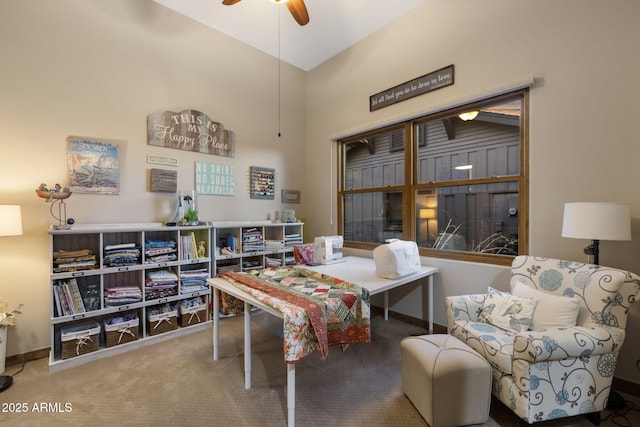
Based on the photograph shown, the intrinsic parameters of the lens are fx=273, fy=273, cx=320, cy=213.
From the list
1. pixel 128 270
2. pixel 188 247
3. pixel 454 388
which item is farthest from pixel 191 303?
pixel 454 388

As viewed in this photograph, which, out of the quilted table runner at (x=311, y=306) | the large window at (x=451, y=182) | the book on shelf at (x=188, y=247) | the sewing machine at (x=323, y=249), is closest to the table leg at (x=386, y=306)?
the large window at (x=451, y=182)

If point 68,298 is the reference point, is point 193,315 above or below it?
below

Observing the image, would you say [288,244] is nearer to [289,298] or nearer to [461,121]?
[289,298]

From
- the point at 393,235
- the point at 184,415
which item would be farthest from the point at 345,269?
the point at 184,415

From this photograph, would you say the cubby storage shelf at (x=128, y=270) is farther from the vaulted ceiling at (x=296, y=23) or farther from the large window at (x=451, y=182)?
the vaulted ceiling at (x=296, y=23)

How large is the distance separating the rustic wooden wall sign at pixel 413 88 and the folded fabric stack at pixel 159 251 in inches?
110

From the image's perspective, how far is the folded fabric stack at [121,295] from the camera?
8.02 feet

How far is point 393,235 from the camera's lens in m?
3.38

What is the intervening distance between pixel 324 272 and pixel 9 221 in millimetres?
2341

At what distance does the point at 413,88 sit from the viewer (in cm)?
301

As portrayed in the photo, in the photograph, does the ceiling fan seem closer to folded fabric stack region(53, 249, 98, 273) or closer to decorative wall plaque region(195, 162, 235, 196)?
decorative wall plaque region(195, 162, 235, 196)

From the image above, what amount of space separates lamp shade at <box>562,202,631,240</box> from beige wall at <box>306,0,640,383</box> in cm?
36

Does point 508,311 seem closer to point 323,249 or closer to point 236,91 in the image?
point 323,249

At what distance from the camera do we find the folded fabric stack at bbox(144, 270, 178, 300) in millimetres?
2635
